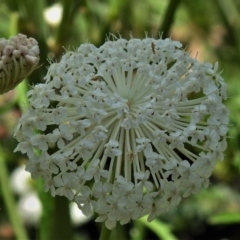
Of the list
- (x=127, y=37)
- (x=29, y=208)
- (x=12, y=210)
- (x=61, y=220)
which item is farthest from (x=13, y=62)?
(x=29, y=208)

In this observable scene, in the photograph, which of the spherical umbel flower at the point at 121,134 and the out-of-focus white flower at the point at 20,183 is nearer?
the spherical umbel flower at the point at 121,134

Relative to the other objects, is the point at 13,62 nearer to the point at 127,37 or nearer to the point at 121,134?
the point at 121,134

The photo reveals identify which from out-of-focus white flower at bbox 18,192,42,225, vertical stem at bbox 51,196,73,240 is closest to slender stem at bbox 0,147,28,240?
vertical stem at bbox 51,196,73,240

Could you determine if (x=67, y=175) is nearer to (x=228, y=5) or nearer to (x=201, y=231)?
(x=228, y=5)

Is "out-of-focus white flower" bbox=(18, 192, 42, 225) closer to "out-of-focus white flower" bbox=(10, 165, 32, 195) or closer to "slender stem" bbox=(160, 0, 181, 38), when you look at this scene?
"out-of-focus white flower" bbox=(10, 165, 32, 195)

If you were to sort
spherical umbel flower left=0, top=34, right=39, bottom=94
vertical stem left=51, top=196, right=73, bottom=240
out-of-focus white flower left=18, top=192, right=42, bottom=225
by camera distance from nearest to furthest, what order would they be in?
spherical umbel flower left=0, top=34, right=39, bottom=94, vertical stem left=51, top=196, right=73, bottom=240, out-of-focus white flower left=18, top=192, right=42, bottom=225

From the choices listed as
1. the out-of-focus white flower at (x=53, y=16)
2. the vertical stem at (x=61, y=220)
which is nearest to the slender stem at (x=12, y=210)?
the vertical stem at (x=61, y=220)

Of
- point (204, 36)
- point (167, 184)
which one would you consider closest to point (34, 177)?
point (167, 184)

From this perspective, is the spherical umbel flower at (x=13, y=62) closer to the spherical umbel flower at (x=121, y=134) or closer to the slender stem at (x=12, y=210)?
the spherical umbel flower at (x=121, y=134)
